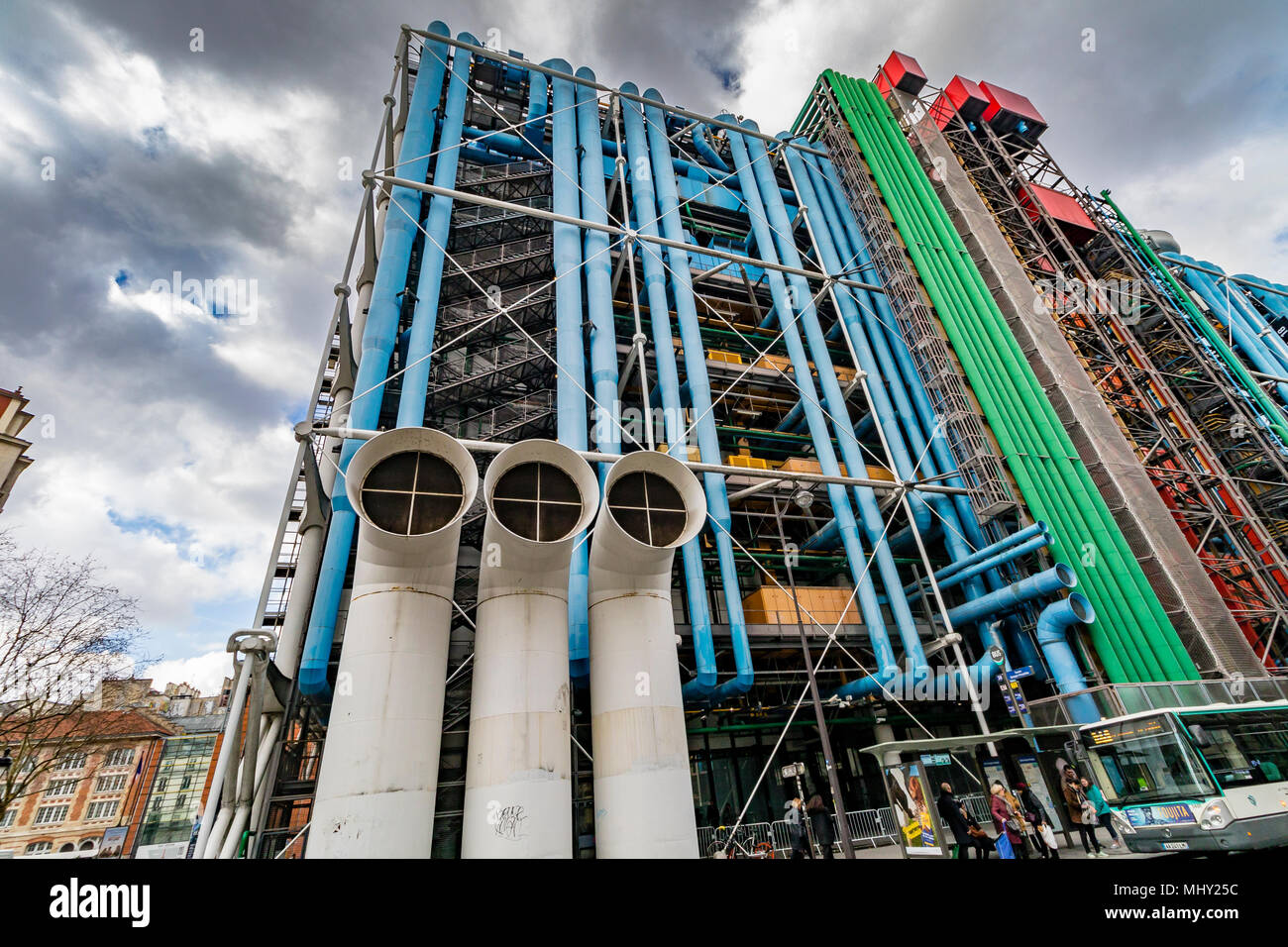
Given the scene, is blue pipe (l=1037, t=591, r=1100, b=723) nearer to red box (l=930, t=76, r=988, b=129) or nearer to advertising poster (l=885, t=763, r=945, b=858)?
advertising poster (l=885, t=763, r=945, b=858)

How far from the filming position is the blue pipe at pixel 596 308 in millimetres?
16359

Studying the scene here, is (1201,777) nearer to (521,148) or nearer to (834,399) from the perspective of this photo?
(834,399)

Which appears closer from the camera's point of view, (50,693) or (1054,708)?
(1054,708)

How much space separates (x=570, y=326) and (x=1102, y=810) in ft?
54.3

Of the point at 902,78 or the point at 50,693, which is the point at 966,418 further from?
the point at 50,693

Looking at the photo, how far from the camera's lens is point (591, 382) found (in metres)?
18.6

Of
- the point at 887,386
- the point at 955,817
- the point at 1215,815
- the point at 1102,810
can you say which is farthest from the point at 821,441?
the point at 1215,815

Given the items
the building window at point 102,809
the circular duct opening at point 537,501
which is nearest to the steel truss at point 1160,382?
the circular duct opening at point 537,501

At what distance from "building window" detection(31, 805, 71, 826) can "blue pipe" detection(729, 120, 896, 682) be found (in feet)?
191

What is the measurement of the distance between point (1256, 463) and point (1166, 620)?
51.1 feet

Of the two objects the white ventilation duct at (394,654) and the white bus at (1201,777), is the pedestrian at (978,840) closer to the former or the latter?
the white bus at (1201,777)

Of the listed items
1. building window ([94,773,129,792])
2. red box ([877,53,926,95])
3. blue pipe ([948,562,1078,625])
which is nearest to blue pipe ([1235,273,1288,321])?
red box ([877,53,926,95])

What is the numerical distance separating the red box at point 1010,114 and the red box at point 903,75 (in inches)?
161
